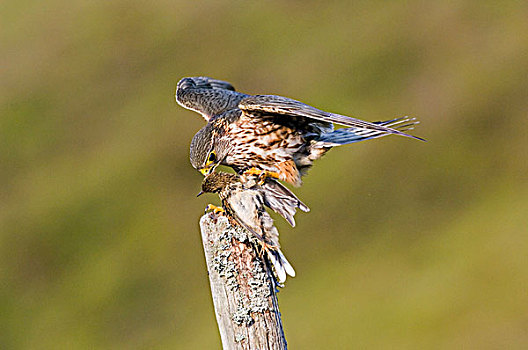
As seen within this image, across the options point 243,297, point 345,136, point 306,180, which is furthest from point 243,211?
point 306,180

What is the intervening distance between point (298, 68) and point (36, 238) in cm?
905

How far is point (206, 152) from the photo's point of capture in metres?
6.15

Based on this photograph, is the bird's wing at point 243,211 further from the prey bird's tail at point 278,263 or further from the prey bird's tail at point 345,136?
the prey bird's tail at point 345,136

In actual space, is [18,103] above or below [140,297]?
above

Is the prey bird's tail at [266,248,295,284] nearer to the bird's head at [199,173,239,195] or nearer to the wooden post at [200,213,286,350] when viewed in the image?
the wooden post at [200,213,286,350]

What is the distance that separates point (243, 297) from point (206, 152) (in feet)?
7.77

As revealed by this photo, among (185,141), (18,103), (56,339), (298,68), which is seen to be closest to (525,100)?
(298,68)

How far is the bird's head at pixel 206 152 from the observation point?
6.12 meters

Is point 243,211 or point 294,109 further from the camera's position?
point 294,109

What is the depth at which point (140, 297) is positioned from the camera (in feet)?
49.8

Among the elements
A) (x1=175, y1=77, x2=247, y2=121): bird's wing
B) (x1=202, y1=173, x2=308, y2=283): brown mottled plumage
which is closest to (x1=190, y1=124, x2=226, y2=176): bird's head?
(x1=202, y1=173, x2=308, y2=283): brown mottled plumage

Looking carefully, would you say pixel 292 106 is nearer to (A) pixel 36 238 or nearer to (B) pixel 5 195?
(A) pixel 36 238

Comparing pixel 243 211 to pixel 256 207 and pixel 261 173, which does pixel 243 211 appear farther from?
pixel 261 173

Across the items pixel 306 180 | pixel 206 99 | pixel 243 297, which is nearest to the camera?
pixel 243 297
